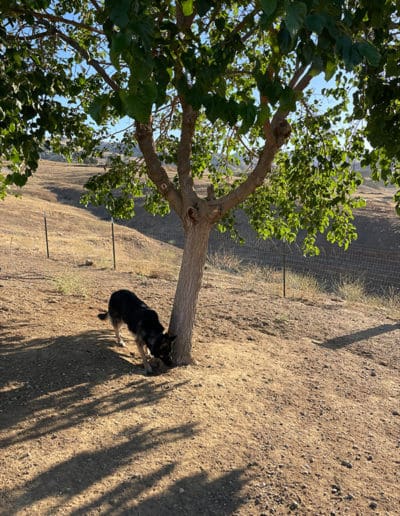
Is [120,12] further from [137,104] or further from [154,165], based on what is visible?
[154,165]

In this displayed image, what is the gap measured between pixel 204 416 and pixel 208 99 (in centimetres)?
360

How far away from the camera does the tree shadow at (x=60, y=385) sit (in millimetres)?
4375

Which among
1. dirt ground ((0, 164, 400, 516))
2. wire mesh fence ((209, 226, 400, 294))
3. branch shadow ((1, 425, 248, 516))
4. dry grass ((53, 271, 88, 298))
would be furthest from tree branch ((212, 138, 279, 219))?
wire mesh fence ((209, 226, 400, 294))

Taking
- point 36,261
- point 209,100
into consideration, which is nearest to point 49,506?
point 209,100

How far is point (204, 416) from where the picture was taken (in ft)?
15.8

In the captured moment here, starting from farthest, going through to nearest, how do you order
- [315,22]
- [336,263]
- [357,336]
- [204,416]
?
[336,263], [357,336], [204,416], [315,22]

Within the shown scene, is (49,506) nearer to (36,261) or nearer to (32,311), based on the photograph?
(32,311)

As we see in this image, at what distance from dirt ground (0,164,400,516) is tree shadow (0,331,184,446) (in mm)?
21

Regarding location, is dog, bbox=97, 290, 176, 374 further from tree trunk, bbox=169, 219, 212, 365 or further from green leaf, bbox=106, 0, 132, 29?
green leaf, bbox=106, 0, 132, 29

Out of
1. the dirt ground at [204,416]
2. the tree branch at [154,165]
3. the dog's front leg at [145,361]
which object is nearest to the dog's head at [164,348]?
the dog's front leg at [145,361]

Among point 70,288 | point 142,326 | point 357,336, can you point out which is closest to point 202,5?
point 142,326

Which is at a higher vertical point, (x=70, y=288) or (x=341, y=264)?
(x=70, y=288)

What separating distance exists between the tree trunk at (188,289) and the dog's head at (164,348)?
24 centimetres

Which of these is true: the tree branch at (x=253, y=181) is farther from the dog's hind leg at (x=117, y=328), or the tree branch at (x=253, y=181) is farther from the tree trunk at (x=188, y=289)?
the dog's hind leg at (x=117, y=328)
